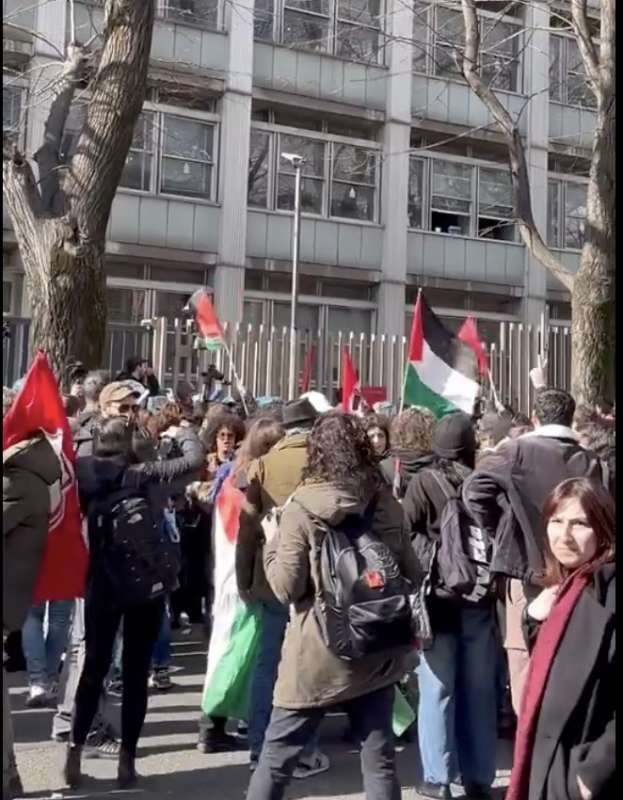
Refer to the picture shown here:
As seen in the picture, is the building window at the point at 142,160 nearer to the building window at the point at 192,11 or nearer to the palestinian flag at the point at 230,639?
the building window at the point at 192,11

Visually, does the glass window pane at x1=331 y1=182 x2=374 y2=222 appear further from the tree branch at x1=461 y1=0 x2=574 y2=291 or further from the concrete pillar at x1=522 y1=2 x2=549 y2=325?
the tree branch at x1=461 y1=0 x2=574 y2=291

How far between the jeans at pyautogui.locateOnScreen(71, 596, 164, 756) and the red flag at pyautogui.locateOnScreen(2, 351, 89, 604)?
0.25m

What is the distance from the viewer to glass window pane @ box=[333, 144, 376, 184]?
2591cm

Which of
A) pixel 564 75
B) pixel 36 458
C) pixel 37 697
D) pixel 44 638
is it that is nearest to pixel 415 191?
pixel 564 75

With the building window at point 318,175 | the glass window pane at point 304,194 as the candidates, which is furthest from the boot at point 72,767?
the glass window pane at point 304,194

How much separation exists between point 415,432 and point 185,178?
735 inches

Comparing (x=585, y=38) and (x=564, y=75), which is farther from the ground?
(x=564, y=75)

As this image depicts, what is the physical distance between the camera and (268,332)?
1526 cm

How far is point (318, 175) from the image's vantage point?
25.7 meters

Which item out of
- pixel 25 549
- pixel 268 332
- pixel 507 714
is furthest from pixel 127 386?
pixel 268 332

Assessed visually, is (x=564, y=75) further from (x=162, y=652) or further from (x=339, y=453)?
(x=339, y=453)

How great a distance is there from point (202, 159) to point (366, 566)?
20.8 metres

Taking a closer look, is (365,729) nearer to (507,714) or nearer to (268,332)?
(507,714)

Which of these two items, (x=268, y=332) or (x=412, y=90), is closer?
(x=268, y=332)
